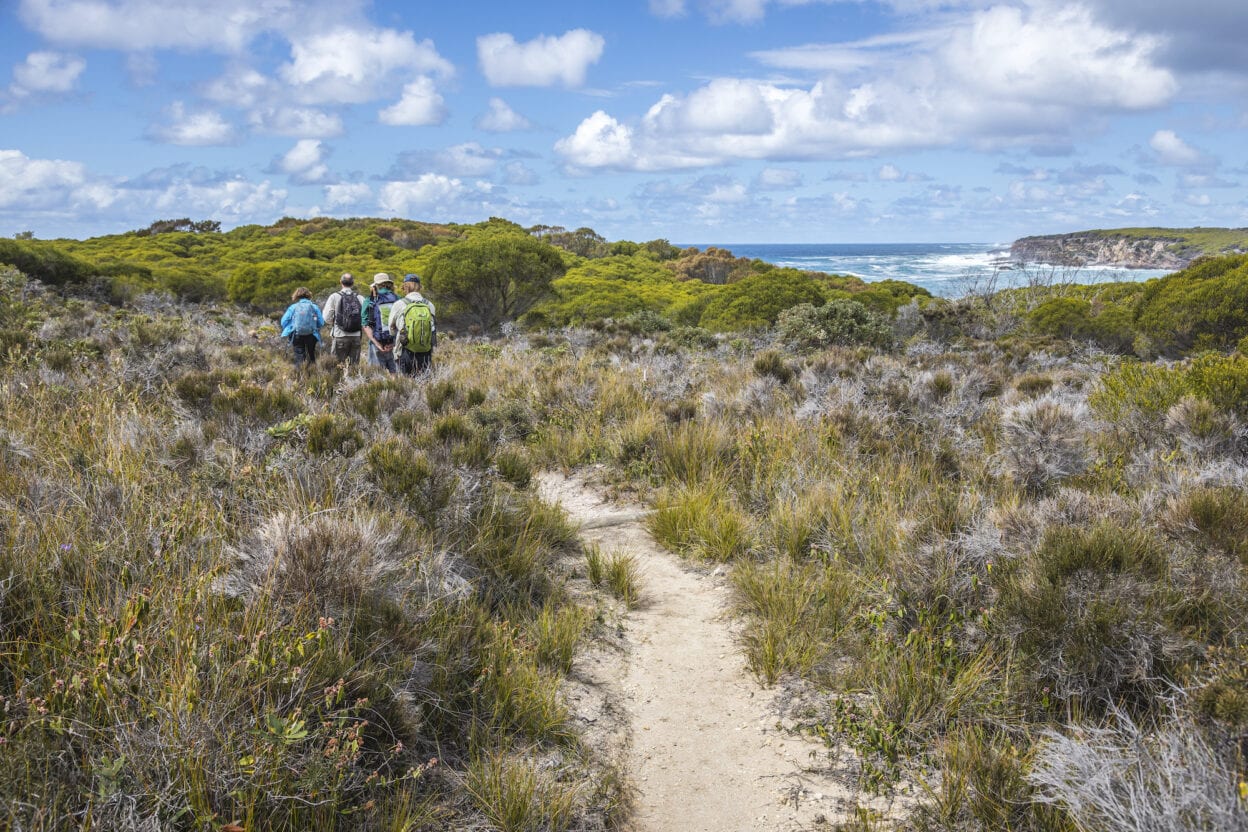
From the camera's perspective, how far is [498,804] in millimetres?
2301

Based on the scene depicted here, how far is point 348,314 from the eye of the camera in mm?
9664

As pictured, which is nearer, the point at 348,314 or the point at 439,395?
the point at 439,395

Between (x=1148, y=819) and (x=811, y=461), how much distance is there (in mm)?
3876

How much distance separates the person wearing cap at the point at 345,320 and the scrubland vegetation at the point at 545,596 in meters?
2.84

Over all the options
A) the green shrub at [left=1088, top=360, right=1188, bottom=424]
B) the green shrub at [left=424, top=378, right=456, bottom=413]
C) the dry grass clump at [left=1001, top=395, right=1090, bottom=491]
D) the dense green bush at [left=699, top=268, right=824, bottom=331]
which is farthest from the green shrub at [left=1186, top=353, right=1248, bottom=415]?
the dense green bush at [left=699, top=268, right=824, bottom=331]

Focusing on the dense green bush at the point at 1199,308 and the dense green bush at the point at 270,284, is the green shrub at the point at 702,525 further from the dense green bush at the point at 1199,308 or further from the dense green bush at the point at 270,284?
the dense green bush at the point at 270,284

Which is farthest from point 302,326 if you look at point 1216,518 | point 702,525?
point 1216,518

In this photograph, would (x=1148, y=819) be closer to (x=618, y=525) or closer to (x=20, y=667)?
(x=20, y=667)

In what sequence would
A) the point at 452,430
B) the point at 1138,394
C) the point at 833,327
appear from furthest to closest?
1. the point at 833,327
2. the point at 1138,394
3. the point at 452,430

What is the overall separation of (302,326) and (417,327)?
1776 millimetres

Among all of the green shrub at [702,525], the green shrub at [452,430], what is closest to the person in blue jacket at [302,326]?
the green shrub at [452,430]

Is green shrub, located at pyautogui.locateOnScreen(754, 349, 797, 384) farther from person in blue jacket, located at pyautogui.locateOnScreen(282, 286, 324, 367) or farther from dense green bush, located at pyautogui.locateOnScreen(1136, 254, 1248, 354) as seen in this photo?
dense green bush, located at pyautogui.locateOnScreen(1136, 254, 1248, 354)

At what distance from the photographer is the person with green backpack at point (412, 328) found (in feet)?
29.5

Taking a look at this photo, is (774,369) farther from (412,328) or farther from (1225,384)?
(412,328)
